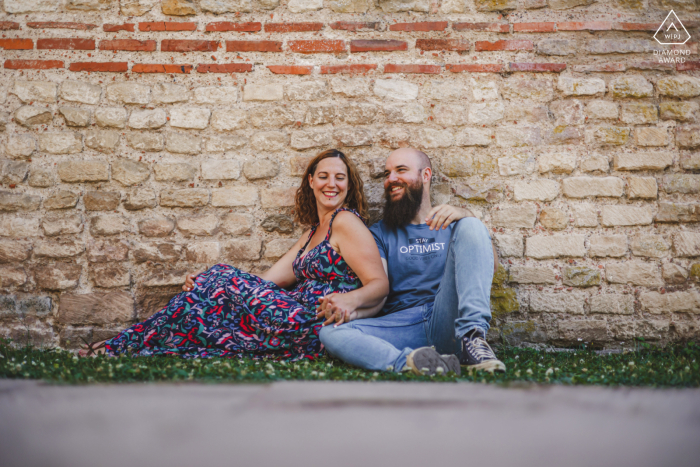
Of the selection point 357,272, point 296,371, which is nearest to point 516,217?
point 357,272

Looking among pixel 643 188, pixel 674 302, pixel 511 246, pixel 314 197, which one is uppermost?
pixel 643 188

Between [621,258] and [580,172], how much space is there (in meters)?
0.68

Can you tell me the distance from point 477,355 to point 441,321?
1.06 feet

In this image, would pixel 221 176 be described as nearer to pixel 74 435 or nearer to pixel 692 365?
pixel 74 435

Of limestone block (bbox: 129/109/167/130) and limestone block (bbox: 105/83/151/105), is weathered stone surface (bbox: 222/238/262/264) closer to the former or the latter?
limestone block (bbox: 129/109/167/130)

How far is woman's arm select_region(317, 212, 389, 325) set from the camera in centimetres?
243

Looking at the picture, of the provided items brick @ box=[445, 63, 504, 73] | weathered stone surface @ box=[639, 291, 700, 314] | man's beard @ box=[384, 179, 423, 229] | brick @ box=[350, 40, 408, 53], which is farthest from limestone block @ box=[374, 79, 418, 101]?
weathered stone surface @ box=[639, 291, 700, 314]

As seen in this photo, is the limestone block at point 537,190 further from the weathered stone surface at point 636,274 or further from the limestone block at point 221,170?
the limestone block at point 221,170

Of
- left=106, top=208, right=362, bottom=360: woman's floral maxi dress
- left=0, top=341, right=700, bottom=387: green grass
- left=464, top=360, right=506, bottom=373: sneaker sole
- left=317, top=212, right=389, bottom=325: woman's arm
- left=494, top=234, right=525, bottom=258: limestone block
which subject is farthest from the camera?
left=494, top=234, right=525, bottom=258: limestone block

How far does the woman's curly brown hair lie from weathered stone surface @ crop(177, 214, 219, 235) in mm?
647

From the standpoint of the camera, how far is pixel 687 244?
3156mm

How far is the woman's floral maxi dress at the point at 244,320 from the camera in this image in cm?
261

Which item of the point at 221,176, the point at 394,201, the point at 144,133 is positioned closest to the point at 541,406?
the point at 394,201

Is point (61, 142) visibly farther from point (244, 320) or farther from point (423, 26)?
point (423, 26)
